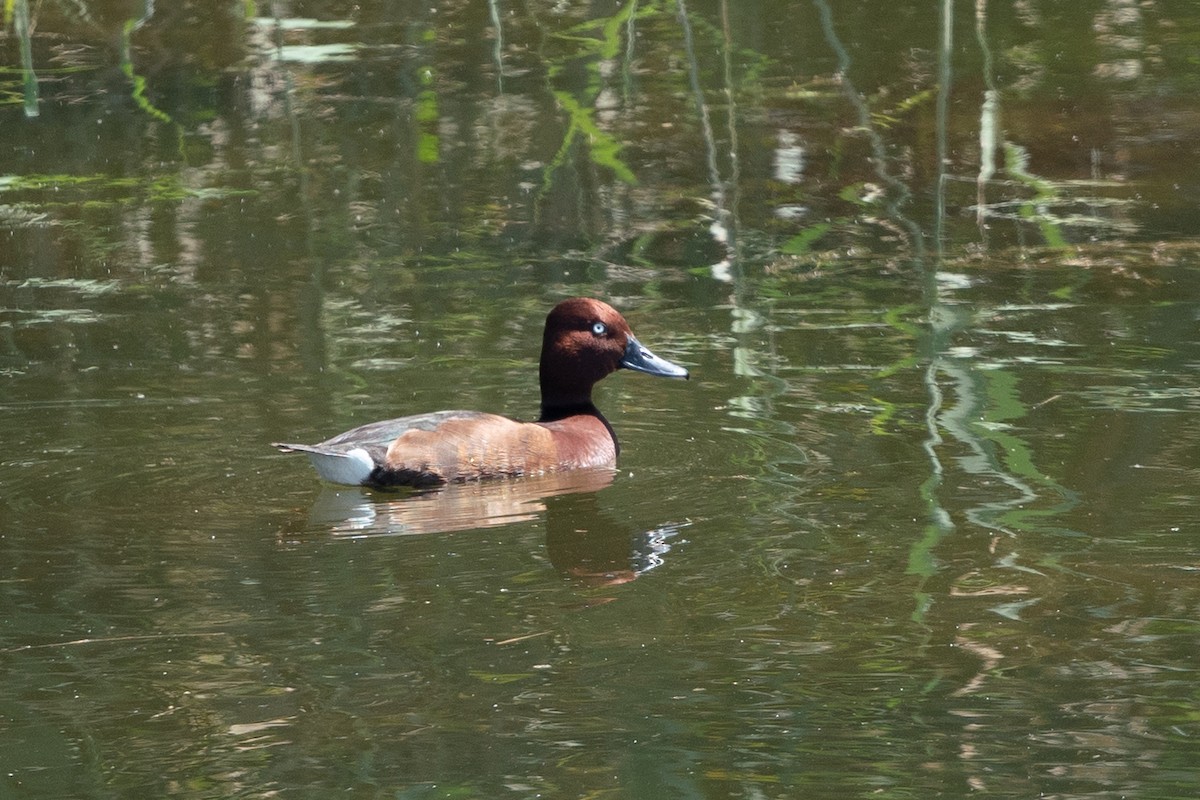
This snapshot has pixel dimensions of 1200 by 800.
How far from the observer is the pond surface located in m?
5.03

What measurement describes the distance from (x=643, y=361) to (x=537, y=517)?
1.61 meters

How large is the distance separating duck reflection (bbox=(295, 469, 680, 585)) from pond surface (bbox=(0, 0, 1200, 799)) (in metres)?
0.03

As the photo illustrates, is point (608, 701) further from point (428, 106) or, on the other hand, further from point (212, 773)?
point (428, 106)

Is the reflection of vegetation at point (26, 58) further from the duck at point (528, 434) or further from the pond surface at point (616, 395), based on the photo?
the duck at point (528, 434)

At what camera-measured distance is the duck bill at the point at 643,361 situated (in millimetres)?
8625

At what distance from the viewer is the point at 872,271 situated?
1109cm

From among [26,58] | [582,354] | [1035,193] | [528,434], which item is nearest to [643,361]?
[582,354]

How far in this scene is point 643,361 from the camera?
28.5ft

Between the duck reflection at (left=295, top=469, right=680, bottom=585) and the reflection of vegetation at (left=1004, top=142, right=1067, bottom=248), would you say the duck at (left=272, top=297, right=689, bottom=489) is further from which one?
the reflection of vegetation at (left=1004, top=142, right=1067, bottom=248)

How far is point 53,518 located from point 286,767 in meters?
2.62

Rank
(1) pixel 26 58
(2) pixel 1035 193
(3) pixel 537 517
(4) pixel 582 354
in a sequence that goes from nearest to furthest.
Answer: (3) pixel 537 517 < (4) pixel 582 354 < (2) pixel 1035 193 < (1) pixel 26 58

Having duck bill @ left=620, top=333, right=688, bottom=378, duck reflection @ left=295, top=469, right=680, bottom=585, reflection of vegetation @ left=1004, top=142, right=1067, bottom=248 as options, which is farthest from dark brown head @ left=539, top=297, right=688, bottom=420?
reflection of vegetation @ left=1004, top=142, right=1067, bottom=248

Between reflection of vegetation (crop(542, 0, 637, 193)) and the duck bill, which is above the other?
reflection of vegetation (crop(542, 0, 637, 193))

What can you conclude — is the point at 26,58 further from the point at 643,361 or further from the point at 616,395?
the point at 643,361
